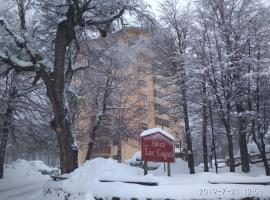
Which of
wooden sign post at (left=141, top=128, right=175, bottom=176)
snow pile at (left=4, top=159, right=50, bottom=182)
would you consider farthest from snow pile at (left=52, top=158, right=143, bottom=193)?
snow pile at (left=4, top=159, right=50, bottom=182)

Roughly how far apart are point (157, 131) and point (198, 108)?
15.8 m

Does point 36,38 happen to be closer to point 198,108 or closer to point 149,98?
point 198,108

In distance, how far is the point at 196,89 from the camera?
26.8 metres

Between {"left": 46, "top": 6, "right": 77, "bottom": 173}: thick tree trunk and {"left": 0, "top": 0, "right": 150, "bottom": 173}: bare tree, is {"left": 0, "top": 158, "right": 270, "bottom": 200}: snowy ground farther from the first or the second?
{"left": 0, "top": 0, "right": 150, "bottom": 173}: bare tree

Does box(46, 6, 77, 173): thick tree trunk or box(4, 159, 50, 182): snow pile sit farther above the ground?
box(46, 6, 77, 173): thick tree trunk

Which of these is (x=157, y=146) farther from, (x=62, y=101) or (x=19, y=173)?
(x=19, y=173)

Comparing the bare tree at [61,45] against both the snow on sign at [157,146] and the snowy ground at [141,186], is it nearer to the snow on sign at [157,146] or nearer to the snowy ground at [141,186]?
the snowy ground at [141,186]

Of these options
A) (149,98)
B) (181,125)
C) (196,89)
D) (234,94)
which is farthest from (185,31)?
(149,98)

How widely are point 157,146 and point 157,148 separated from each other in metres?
0.07
